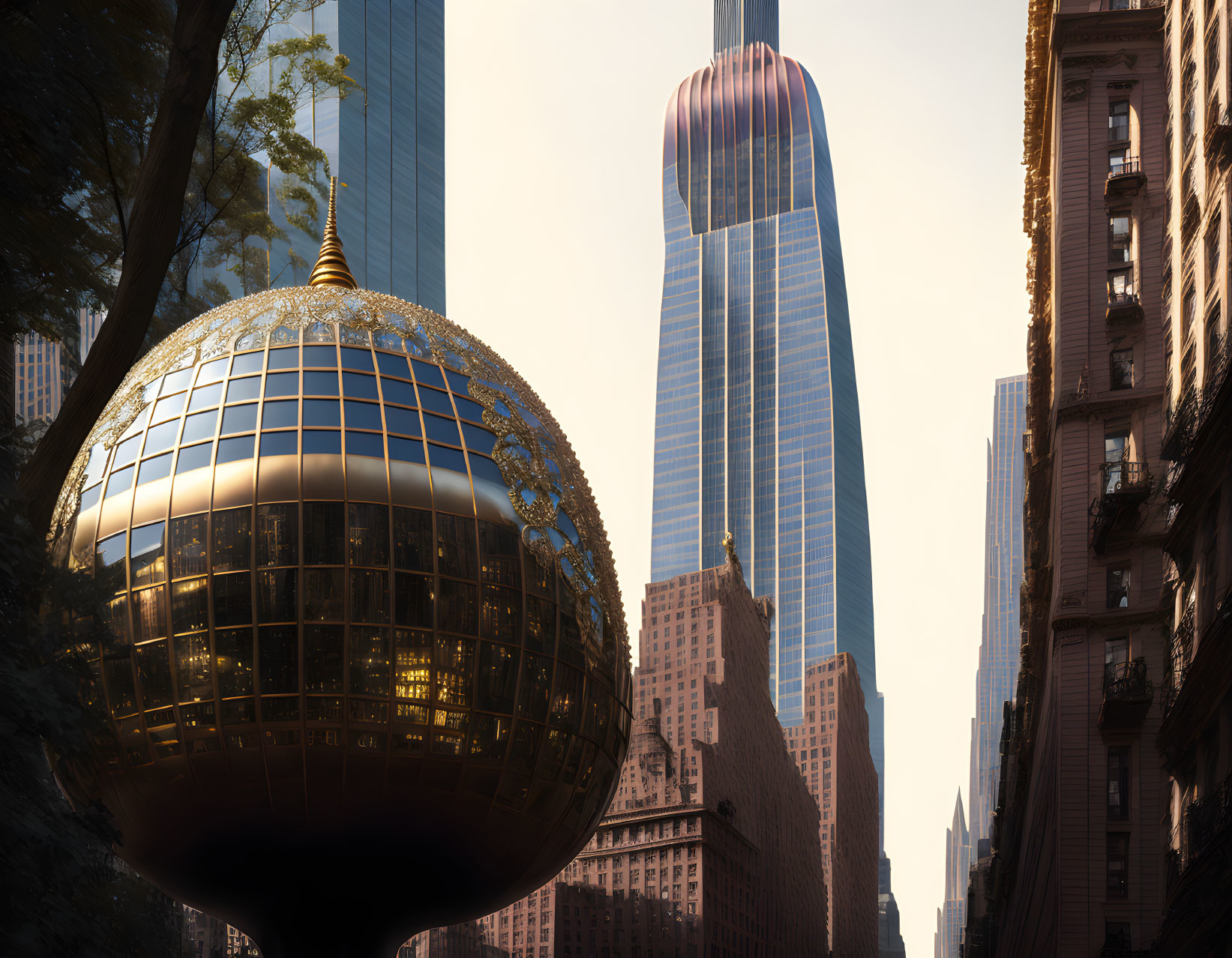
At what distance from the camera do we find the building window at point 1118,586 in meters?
31.1

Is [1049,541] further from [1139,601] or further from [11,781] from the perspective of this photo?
[11,781]

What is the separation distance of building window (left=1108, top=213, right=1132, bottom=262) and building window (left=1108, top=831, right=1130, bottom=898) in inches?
482

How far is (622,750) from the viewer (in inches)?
477

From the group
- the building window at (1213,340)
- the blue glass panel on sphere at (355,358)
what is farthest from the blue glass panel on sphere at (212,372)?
the building window at (1213,340)

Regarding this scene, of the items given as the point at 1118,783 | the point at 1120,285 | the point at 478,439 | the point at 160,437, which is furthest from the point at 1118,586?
the point at 160,437

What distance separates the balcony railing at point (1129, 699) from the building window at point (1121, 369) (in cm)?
629

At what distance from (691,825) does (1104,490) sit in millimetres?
68790

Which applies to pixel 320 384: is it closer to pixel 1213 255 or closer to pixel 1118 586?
pixel 1213 255

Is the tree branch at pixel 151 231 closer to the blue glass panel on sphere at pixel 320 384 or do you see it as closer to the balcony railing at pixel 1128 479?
the blue glass panel on sphere at pixel 320 384

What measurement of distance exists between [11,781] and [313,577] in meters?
2.29

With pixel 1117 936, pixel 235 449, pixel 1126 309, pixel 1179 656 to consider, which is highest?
pixel 1126 309

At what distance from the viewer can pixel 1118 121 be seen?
3372 cm

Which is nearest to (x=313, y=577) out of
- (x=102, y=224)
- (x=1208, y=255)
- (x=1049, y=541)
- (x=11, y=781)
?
(x=11, y=781)

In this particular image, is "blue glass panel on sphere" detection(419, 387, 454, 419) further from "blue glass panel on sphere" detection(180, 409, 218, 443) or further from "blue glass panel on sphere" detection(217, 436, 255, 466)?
"blue glass panel on sphere" detection(180, 409, 218, 443)
